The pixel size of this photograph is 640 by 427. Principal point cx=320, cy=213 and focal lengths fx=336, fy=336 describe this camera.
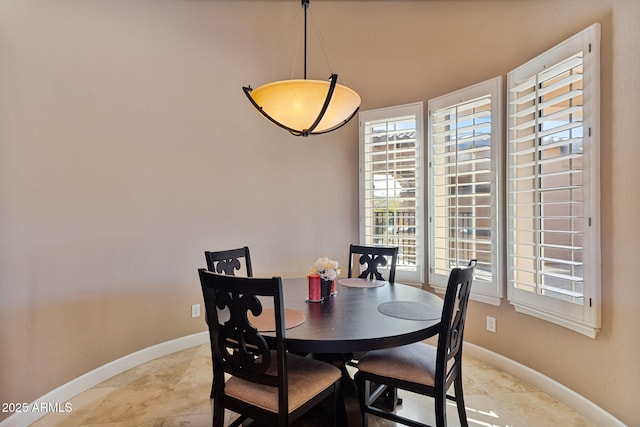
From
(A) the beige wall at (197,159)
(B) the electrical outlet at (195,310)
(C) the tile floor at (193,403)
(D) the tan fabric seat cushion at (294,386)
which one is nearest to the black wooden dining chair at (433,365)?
(D) the tan fabric seat cushion at (294,386)

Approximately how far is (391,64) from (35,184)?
321cm

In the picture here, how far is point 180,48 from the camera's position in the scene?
10.2ft

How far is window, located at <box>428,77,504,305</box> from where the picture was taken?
2.75 meters

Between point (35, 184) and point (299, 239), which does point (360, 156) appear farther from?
point (35, 184)

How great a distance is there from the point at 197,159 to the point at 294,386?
237 cm

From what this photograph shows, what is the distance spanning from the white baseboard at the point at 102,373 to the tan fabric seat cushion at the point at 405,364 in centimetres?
201

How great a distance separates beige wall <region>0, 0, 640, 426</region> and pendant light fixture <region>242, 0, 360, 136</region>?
1.32 metres

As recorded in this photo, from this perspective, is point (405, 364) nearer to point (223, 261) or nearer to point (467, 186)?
point (223, 261)

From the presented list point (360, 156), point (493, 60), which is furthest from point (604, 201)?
point (360, 156)

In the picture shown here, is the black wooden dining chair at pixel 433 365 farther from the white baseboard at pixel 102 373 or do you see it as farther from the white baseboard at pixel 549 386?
the white baseboard at pixel 102 373

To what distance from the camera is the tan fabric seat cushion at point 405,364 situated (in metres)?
1.72

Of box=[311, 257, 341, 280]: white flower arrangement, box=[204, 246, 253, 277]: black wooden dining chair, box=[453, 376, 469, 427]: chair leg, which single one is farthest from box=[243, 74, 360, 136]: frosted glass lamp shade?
box=[453, 376, 469, 427]: chair leg

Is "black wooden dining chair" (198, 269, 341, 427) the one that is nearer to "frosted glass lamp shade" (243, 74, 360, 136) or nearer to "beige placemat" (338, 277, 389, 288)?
"beige placemat" (338, 277, 389, 288)

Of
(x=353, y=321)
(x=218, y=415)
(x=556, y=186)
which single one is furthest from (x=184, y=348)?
(x=556, y=186)
